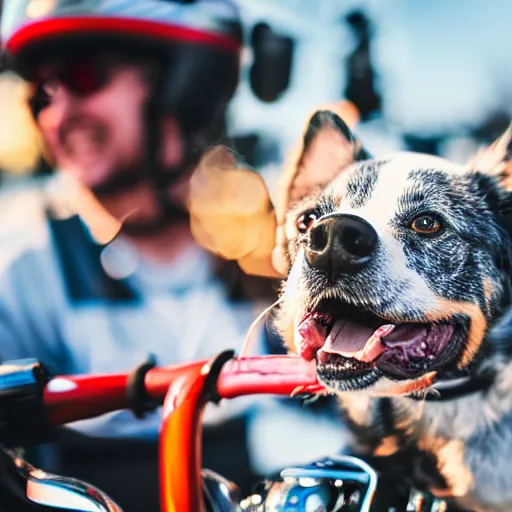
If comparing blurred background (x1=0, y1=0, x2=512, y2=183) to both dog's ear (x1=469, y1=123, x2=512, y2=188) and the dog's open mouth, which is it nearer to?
dog's ear (x1=469, y1=123, x2=512, y2=188)

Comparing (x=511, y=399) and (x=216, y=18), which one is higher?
(x=216, y=18)

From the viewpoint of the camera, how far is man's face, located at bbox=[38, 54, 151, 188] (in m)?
2.00

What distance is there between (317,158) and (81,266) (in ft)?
2.52

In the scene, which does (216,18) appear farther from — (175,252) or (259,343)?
(259,343)

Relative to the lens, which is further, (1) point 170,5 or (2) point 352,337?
(1) point 170,5

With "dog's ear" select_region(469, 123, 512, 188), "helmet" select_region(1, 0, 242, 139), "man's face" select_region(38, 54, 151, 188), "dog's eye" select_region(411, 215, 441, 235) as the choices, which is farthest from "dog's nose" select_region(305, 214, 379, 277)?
"man's face" select_region(38, 54, 151, 188)

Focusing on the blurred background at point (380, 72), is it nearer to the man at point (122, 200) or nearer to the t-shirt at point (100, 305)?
the man at point (122, 200)

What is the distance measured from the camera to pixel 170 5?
76.3 inches

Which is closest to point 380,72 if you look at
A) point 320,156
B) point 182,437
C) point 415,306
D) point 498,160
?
point 320,156

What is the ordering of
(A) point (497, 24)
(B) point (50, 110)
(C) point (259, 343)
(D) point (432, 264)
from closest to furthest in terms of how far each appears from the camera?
(D) point (432, 264), (A) point (497, 24), (C) point (259, 343), (B) point (50, 110)

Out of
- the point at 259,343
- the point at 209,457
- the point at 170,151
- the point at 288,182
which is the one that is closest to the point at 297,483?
the point at 209,457

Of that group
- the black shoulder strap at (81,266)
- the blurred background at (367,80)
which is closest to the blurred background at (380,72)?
the blurred background at (367,80)

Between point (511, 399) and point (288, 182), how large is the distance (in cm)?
82

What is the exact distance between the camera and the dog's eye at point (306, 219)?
1.84 m
